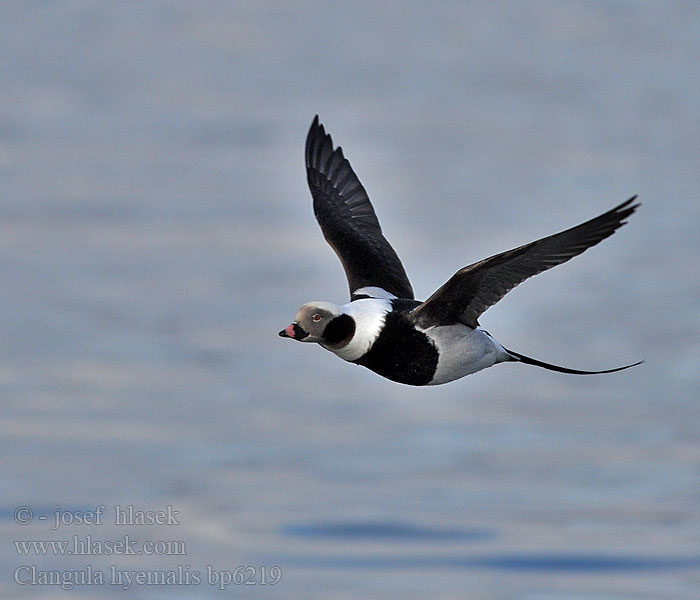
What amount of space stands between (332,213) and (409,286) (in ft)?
3.23

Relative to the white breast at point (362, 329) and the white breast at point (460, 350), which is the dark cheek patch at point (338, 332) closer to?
the white breast at point (362, 329)

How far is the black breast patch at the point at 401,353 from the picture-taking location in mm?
6968

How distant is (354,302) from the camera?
7324mm

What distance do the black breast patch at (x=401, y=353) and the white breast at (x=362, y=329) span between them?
3 cm

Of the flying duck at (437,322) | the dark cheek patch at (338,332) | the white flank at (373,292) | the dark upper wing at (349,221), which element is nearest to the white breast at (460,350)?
the flying duck at (437,322)

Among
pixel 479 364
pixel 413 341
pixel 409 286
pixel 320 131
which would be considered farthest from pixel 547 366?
pixel 320 131

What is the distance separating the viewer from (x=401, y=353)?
6980 mm

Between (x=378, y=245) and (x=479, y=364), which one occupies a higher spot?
(x=378, y=245)

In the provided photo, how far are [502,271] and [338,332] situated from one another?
94cm

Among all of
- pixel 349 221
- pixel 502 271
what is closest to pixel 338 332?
pixel 502 271

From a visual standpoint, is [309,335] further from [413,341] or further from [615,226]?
[615,226]

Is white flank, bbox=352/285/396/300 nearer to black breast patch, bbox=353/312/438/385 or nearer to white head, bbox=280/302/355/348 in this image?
black breast patch, bbox=353/312/438/385

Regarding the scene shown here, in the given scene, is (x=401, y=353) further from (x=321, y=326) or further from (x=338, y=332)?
(x=321, y=326)

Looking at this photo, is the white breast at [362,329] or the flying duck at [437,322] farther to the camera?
the white breast at [362,329]
